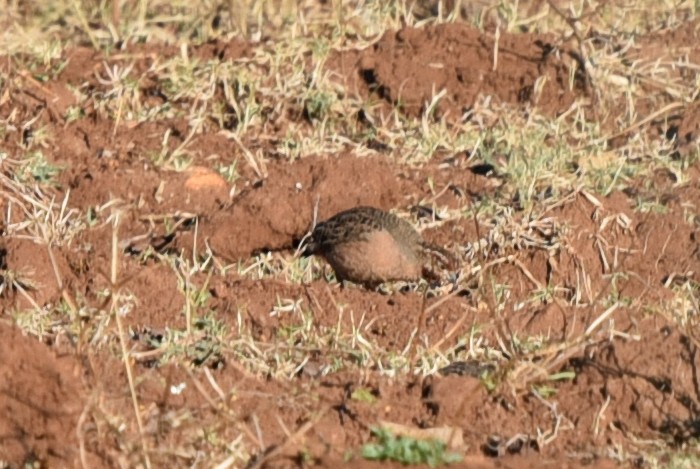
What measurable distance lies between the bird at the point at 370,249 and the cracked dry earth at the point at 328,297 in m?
0.19

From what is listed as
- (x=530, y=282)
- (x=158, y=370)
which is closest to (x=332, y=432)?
(x=158, y=370)

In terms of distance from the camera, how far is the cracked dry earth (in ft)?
17.0

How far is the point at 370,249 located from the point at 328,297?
1.76ft

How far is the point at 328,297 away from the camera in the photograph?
6.85 metres

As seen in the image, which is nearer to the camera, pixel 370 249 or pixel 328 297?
pixel 328 297

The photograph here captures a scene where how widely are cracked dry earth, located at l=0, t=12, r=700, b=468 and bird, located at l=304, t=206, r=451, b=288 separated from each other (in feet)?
0.63

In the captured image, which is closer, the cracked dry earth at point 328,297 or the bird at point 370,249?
the cracked dry earth at point 328,297

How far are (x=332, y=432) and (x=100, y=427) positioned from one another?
0.77 meters

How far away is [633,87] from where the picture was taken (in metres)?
9.63

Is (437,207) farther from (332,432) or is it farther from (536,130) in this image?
(332,432)

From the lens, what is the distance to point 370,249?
7320mm

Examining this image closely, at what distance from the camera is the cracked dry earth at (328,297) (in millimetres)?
5172

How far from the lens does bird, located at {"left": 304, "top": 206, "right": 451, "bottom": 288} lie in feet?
24.1

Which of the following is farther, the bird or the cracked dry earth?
the bird
